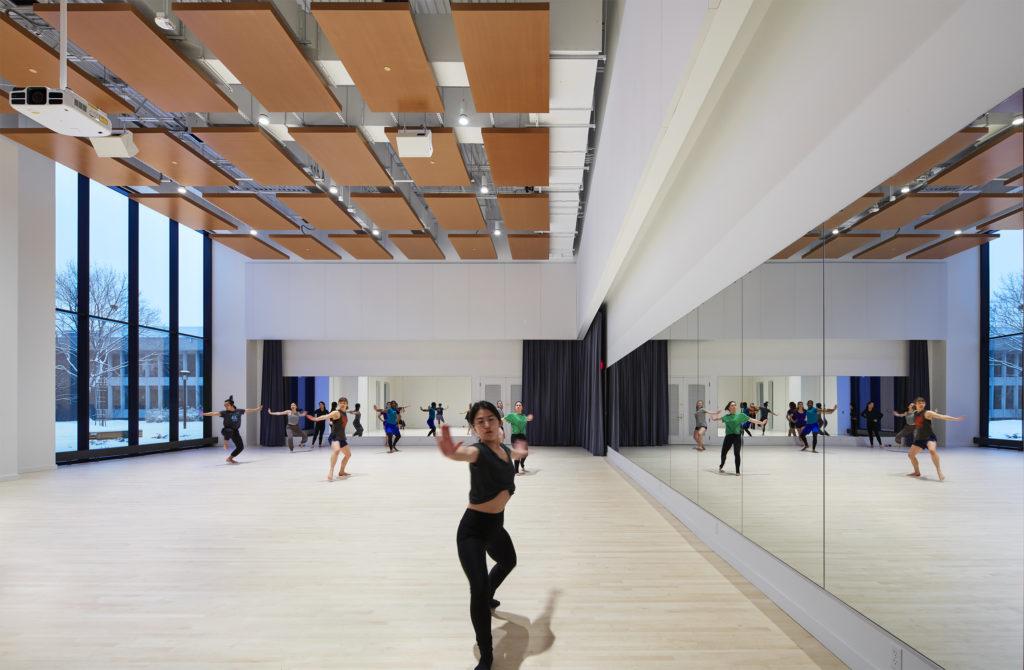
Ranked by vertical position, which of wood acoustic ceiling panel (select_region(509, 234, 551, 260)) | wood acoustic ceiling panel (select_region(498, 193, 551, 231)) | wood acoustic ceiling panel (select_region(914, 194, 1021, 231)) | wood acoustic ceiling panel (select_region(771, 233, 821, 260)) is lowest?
wood acoustic ceiling panel (select_region(914, 194, 1021, 231))

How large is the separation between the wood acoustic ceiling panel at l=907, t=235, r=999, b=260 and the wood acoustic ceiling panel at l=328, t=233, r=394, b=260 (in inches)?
505

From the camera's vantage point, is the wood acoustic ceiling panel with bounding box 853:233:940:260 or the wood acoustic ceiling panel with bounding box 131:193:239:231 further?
the wood acoustic ceiling panel with bounding box 131:193:239:231

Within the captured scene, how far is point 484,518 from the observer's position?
375 centimetres

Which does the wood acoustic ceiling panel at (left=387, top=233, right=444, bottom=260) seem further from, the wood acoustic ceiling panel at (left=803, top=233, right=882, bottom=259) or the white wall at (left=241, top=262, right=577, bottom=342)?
the wood acoustic ceiling panel at (left=803, top=233, right=882, bottom=259)

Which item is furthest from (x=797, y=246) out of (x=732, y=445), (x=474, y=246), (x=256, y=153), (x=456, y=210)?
(x=474, y=246)

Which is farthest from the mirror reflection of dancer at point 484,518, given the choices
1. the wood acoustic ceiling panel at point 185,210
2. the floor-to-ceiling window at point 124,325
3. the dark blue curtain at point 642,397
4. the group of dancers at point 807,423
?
the floor-to-ceiling window at point 124,325

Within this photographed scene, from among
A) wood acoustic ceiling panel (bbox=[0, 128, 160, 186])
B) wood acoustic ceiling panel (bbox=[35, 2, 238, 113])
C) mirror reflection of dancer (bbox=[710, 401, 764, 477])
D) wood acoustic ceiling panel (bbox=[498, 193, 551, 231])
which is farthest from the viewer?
wood acoustic ceiling panel (bbox=[498, 193, 551, 231])

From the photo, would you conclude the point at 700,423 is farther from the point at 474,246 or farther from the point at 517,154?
the point at 474,246

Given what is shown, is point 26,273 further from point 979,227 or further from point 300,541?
point 979,227

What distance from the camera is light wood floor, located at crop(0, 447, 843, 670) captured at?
3598 millimetres

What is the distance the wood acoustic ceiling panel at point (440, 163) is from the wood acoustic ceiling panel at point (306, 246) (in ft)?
20.5

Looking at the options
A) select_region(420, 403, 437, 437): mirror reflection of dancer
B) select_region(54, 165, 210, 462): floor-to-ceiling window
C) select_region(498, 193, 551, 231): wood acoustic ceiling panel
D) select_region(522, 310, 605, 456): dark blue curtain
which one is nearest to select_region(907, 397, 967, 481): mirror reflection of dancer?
select_region(498, 193, 551, 231): wood acoustic ceiling panel

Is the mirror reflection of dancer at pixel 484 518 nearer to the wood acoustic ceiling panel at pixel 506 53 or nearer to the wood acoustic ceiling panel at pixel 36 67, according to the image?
the wood acoustic ceiling panel at pixel 506 53

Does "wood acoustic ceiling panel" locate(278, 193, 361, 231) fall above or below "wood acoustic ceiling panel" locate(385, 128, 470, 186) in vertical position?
below
